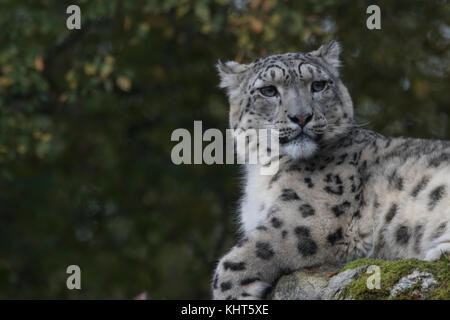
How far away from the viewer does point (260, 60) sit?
7.84 meters

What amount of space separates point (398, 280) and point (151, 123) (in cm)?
1056

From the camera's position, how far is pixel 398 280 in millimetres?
4812

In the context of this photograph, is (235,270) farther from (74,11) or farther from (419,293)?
(74,11)

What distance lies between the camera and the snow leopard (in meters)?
6.20

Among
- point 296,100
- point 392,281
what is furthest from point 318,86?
point 392,281

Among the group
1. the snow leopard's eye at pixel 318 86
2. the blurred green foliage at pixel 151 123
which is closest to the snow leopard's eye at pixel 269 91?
the snow leopard's eye at pixel 318 86

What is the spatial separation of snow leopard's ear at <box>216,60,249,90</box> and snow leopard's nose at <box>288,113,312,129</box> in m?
1.31

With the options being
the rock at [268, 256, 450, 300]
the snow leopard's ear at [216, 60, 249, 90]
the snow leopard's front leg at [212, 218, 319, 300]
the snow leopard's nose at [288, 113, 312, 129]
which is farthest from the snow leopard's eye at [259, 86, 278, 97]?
the rock at [268, 256, 450, 300]

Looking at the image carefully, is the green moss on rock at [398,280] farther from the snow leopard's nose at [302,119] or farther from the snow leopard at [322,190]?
the snow leopard's nose at [302,119]

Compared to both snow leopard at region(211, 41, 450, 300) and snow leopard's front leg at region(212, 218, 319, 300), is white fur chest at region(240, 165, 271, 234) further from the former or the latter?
snow leopard's front leg at region(212, 218, 319, 300)

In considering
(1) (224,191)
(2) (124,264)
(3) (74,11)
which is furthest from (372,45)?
(2) (124,264)

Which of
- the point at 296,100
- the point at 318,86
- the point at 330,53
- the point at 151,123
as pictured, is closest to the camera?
the point at 296,100

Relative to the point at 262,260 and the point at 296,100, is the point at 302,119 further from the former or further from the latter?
the point at 262,260
